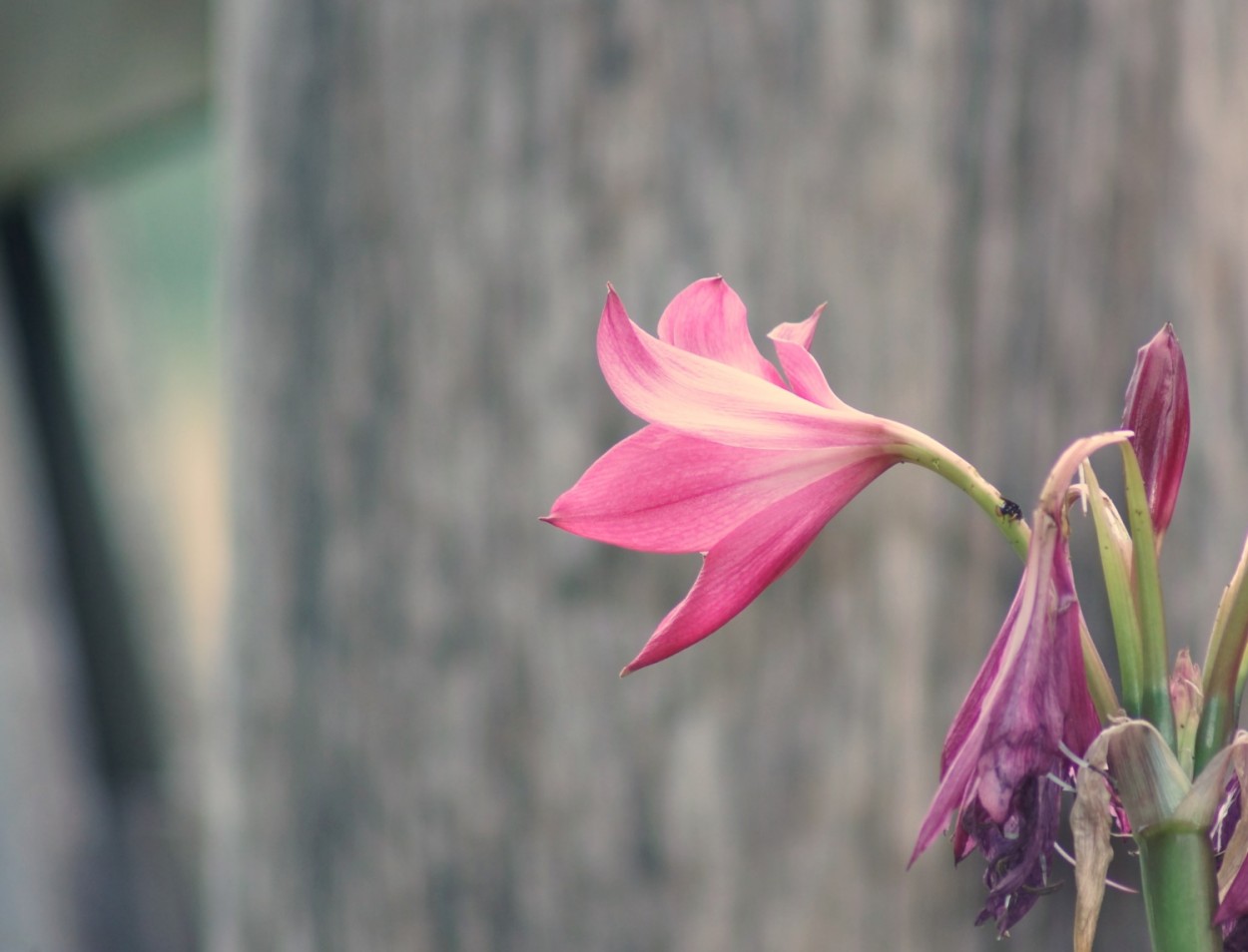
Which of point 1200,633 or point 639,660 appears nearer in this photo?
point 639,660

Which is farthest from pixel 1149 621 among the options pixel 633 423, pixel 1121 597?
pixel 633 423

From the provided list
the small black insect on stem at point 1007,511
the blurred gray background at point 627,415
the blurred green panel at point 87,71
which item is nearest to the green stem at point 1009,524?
the small black insect on stem at point 1007,511

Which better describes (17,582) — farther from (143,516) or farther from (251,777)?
(251,777)

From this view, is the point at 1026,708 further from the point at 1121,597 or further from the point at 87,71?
the point at 87,71

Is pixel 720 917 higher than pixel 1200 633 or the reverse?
the reverse

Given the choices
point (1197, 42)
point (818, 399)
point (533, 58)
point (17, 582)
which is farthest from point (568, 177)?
point (17, 582)

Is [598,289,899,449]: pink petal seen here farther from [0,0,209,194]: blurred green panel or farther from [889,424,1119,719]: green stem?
[0,0,209,194]: blurred green panel
